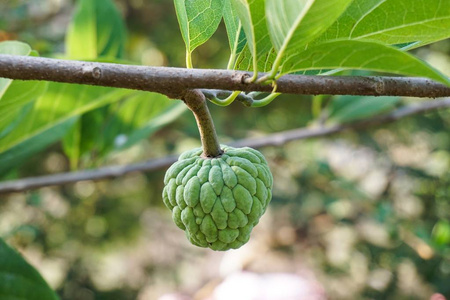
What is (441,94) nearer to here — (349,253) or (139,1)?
(349,253)

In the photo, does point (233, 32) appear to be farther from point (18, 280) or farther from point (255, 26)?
point (18, 280)

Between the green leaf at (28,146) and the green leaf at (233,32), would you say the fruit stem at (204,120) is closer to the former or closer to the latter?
the green leaf at (233,32)

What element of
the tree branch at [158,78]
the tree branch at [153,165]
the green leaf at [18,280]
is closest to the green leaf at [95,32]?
the tree branch at [153,165]

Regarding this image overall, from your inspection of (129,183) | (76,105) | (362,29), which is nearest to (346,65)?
(362,29)

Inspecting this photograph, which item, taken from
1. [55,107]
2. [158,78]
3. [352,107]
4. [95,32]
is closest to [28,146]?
[55,107]

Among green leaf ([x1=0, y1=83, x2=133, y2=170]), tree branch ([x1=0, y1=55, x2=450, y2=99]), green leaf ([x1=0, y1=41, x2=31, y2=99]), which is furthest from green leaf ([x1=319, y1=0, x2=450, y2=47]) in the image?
green leaf ([x1=0, y1=83, x2=133, y2=170])

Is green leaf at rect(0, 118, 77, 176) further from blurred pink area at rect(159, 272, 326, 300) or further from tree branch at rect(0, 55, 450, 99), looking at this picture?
blurred pink area at rect(159, 272, 326, 300)

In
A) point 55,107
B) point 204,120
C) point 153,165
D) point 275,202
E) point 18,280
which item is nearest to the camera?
point 204,120

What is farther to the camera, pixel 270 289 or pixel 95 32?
pixel 270 289
